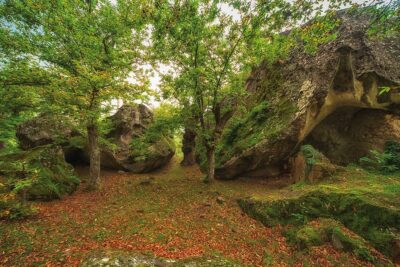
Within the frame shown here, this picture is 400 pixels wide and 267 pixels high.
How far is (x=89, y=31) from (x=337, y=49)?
1359 cm

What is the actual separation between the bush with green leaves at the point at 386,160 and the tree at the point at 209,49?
8112mm

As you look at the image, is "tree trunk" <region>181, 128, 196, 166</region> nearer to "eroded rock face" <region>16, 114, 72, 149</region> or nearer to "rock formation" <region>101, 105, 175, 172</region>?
"rock formation" <region>101, 105, 175, 172</region>

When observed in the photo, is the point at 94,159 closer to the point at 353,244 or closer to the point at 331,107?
the point at 353,244

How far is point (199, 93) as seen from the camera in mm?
12070

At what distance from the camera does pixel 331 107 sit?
40.3ft

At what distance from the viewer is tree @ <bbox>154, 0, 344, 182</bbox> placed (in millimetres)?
9969

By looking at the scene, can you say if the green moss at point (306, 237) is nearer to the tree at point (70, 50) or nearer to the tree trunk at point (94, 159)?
the tree at point (70, 50)

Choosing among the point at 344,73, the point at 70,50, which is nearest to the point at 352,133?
the point at 344,73

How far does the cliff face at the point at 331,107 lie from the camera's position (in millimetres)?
11195

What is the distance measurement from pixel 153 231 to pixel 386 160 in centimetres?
1224

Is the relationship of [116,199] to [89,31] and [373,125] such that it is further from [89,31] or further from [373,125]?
[373,125]

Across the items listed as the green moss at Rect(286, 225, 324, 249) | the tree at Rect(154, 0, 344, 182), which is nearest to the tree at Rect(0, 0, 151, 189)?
the tree at Rect(154, 0, 344, 182)

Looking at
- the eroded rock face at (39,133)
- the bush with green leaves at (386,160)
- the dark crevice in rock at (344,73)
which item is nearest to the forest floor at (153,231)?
the bush with green leaves at (386,160)

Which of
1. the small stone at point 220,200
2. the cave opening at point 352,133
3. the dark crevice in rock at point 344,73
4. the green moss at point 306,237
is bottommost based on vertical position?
the green moss at point 306,237
